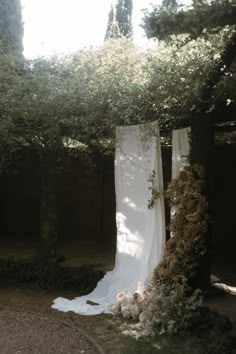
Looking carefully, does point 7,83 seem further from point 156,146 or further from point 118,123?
point 156,146

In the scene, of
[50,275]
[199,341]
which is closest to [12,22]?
[50,275]

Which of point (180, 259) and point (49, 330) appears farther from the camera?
point (180, 259)

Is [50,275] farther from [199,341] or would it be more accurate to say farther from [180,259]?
[199,341]

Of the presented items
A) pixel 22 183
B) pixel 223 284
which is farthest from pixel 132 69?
pixel 22 183

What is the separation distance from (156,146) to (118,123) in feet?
1.97

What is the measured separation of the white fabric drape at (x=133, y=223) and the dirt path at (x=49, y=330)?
0.28m

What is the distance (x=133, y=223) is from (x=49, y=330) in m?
1.97

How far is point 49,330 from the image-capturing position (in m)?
5.64

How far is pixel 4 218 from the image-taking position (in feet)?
38.3

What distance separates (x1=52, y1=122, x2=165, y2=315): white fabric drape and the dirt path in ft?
0.92

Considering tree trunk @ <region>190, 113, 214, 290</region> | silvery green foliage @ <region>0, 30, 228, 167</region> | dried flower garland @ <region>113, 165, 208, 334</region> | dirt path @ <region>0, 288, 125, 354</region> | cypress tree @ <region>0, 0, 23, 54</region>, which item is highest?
cypress tree @ <region>0, 0, 23, 54</region>

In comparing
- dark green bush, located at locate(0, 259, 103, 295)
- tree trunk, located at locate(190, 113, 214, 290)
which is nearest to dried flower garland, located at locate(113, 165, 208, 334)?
tree trunk, located at locate(190, 113, 214, 290)

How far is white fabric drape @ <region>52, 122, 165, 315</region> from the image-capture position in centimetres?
655

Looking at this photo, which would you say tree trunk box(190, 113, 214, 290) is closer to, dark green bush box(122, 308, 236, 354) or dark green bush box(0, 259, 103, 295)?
dark green bush box(122, 308, 236, 354)
